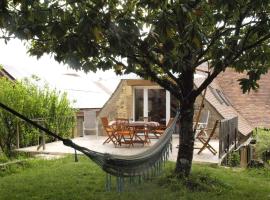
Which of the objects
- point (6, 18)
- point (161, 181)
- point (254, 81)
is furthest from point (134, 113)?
point (6, 18)

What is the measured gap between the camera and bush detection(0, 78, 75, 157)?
13398 mm

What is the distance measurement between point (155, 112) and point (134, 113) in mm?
912

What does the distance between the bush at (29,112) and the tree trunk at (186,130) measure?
249 inches

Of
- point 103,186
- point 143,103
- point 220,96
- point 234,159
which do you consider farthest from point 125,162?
point 220,96

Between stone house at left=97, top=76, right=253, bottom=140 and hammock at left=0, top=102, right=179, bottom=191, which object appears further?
stone house at left=97, top=76, right=253, bottom=140

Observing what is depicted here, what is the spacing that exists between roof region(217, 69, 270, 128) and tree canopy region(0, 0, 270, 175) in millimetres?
11641

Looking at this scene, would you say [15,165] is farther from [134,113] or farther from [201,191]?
[134,113]

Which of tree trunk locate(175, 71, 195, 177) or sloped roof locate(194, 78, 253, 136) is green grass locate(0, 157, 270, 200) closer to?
tree trunk locate(175, 71, 195, 177)

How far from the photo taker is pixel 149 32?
16.4ft

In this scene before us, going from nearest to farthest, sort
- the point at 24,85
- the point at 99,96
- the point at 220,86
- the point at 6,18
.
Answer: the point at 6,18 → the point at 24,85 → the point at 220,86 → the point at 99,96

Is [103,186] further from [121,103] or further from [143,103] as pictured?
[121,103]

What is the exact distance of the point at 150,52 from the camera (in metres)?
6.50

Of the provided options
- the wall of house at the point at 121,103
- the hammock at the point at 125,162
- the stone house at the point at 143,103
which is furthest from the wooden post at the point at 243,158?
the wall of house at the point at 121,103

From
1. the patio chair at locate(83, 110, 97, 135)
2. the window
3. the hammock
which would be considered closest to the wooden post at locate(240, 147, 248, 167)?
the hammock
